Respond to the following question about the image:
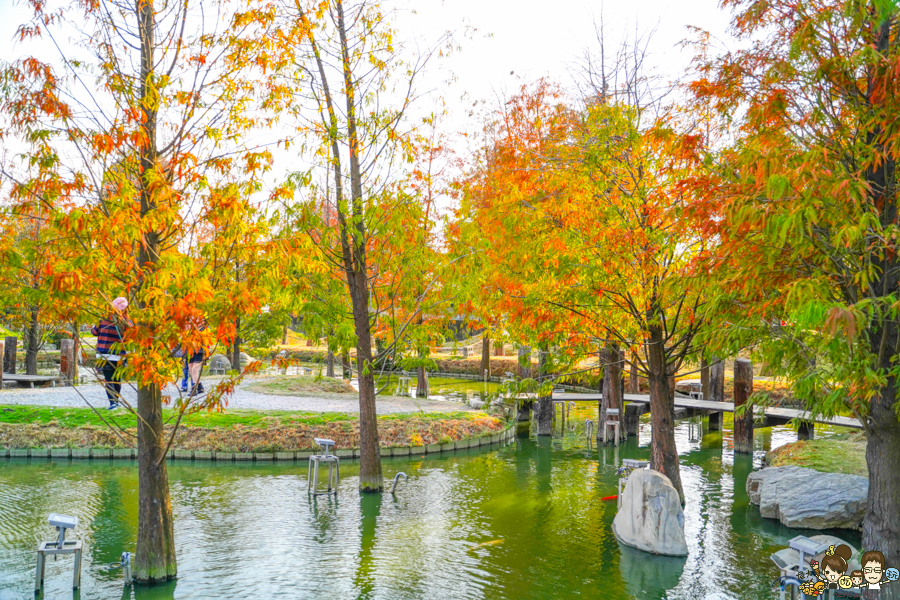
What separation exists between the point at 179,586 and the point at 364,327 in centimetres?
477

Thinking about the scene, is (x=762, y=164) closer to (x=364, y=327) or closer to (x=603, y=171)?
(x=603, y=171)

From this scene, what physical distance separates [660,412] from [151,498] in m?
6.75

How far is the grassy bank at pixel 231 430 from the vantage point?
1262 centimetres

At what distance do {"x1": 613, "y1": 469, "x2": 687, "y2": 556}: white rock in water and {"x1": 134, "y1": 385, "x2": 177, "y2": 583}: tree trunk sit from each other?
5054 millimetres

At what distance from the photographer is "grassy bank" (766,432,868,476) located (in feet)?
34.5

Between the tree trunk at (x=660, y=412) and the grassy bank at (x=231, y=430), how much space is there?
540 centimetres

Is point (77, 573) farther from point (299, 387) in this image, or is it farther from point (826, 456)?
point (299, 387)

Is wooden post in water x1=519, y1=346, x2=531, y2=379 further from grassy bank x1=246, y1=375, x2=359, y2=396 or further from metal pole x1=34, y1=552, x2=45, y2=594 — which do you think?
metal pole x1=34, y1=552, x2=45, y2=594

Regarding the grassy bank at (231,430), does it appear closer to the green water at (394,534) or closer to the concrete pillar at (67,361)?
the green water at (394,534)

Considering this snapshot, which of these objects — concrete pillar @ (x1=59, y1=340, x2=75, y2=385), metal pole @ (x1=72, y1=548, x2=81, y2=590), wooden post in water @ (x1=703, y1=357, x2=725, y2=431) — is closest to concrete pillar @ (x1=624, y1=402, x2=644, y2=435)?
wooden post in water @ (x1=703, y1=357, x2=725, y2=431)

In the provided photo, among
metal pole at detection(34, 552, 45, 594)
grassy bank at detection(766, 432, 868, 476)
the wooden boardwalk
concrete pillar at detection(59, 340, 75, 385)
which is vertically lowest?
metal pole at detection(34, 552, 45, 594)

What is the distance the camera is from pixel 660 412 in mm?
9719

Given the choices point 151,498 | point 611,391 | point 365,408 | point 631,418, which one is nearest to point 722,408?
point 631,418

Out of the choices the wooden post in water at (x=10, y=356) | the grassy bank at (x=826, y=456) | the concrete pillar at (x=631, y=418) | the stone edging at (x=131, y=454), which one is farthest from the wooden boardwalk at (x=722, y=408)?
the wooden post in water at (x=10, y=356)
